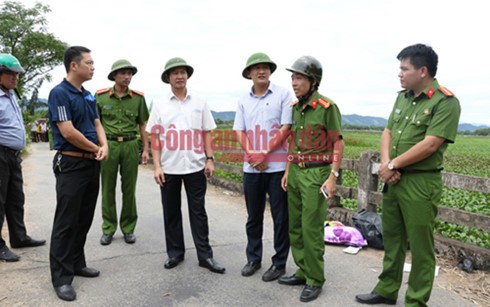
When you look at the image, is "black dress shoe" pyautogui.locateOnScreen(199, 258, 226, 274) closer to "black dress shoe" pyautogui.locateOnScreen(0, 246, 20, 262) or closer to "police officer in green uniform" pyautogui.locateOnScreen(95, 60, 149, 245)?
"police officer in green uniform" pyautogui.locateOnScreen(95, 60, 149, 245)

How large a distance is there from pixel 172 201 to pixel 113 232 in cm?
134

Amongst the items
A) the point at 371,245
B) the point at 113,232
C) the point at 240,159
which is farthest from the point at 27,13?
the point at 371,245

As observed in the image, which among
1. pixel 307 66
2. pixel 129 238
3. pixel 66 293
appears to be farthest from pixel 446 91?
pixel 129 238

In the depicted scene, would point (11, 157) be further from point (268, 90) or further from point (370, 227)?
point (370, 227)

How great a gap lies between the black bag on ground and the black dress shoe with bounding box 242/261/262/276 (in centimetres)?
159

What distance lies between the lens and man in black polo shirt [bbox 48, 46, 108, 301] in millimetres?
3207

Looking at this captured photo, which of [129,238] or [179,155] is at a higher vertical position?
[179,155]

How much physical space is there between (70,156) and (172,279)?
152cm

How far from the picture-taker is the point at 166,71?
12.3 ft

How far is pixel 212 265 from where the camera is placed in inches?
147

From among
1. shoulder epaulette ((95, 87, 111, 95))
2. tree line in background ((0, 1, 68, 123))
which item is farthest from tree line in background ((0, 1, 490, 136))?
shoulder epaulette ((95, 87, 111, 95))

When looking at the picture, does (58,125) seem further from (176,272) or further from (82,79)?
(176,272)

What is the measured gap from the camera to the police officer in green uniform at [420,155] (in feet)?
9.03

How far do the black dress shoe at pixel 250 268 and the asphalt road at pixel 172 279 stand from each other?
57 millimetres
